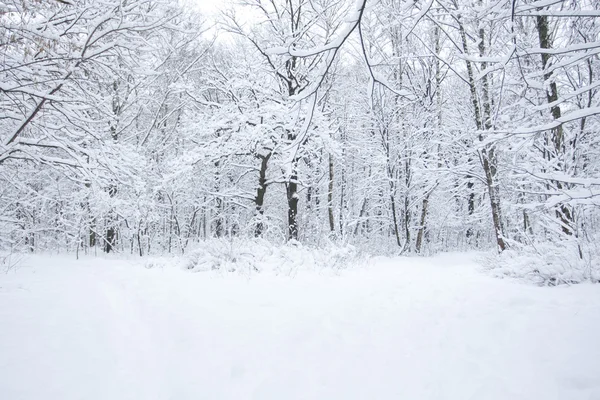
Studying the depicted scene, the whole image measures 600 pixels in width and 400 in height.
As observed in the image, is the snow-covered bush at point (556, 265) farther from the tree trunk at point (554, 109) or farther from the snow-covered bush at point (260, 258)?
the snow-covered bush at point (260, 258)

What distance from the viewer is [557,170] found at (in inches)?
246

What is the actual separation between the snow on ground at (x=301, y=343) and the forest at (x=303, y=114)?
4.85 ft

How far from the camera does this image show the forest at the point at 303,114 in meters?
3.81

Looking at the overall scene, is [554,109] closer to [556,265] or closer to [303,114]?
[556,265]

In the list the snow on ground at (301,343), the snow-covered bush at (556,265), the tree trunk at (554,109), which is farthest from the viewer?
the tree trunk at (554,109)

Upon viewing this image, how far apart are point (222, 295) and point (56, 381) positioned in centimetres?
208

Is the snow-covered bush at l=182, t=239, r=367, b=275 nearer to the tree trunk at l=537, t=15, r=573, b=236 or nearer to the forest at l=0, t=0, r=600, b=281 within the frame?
the forest at l=0, t=0, r=600, b=281

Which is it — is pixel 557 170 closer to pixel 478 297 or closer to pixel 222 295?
pixel 478 297

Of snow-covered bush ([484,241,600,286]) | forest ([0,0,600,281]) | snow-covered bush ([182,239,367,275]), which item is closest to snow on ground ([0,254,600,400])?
snow-covered bush ([484,241,600,286])

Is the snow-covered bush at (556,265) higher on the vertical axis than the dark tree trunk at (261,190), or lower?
lower

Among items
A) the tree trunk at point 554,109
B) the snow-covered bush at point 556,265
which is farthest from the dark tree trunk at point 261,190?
the tree trunk at point 554,109

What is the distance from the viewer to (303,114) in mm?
9875

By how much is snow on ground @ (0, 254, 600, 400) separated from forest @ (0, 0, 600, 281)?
148cm

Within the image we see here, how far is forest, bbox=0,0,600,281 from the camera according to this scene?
150 inches
